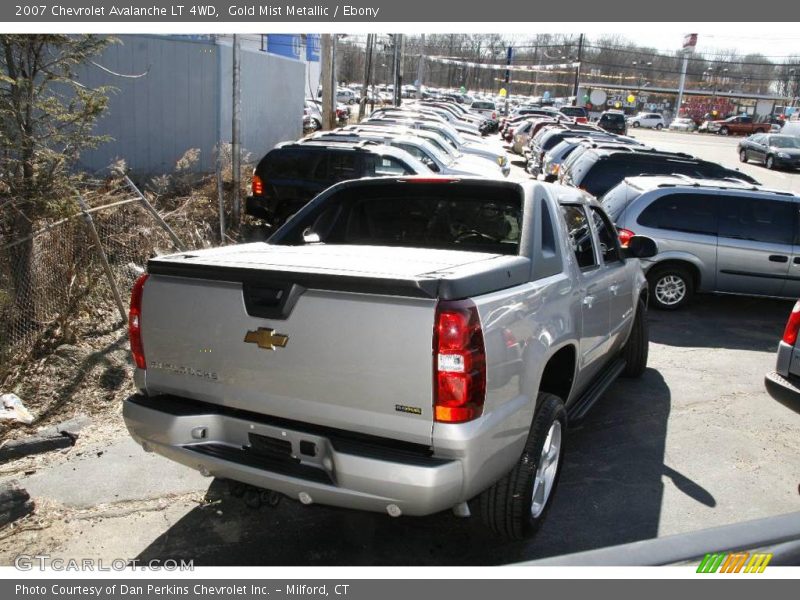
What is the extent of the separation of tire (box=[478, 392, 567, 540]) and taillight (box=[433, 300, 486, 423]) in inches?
28.7

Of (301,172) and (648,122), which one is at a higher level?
(648,122)

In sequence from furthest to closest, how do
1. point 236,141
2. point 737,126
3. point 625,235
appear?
point 737,126 < point 236,141 < point 625,235

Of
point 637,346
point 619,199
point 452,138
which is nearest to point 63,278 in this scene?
point 637,346

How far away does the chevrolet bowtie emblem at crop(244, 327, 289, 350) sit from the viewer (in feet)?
10.0

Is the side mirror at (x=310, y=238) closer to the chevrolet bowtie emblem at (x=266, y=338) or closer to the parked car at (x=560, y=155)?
the chevrolet bowtie emblem at (x=266, y=338)

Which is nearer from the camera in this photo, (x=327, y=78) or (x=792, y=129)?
(x=327, y=78)

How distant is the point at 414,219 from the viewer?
181 inches

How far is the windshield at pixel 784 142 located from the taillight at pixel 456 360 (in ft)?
112

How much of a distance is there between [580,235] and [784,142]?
32343mm

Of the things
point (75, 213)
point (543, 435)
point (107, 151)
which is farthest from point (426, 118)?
point (543, 435)

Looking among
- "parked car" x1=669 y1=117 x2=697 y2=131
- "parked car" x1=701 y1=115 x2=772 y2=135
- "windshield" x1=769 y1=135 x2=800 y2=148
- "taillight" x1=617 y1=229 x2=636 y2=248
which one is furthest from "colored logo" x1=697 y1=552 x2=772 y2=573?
"parked car" x1=669 y1=117 x2=697 y2=131

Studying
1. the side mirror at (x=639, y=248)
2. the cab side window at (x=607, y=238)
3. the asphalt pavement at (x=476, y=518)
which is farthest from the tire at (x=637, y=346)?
the cab side window at (x=607, y=238)

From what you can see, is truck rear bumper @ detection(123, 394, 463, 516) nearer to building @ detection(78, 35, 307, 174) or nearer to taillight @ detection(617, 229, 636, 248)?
taillight @ detection(617, 229, 636, 248)

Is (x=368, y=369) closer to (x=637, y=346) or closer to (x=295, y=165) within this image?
(x=637, y=346)
